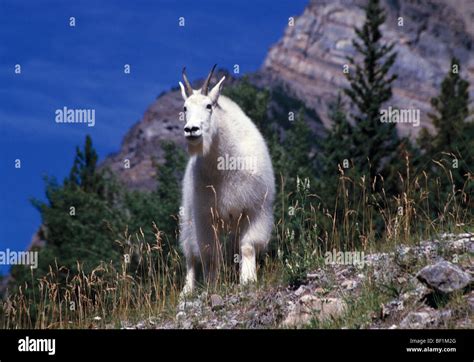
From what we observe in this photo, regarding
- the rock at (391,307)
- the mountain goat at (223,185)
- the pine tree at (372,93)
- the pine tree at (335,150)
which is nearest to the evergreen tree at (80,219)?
the pine tree at (335,150)

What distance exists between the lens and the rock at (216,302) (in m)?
10.3

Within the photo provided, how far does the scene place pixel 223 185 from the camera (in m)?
12.6

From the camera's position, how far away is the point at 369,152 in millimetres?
57656

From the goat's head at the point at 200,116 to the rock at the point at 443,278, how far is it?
4491 mm

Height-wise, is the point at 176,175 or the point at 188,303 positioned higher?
the point at 176,175

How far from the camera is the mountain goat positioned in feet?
40.7

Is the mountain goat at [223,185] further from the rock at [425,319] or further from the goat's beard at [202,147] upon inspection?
the rock at [425,319]

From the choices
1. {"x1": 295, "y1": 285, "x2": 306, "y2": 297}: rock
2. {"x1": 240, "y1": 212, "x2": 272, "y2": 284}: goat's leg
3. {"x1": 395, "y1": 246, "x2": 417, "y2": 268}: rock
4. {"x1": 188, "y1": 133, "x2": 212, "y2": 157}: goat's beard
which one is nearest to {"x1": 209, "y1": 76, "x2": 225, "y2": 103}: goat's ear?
{"x1": 188, "y1": 133, "x2": 212, "y2": 157}: goat's beard

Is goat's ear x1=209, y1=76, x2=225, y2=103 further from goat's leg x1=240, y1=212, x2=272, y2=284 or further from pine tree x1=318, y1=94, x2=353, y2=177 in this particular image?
pine tree x1=318, y1=94, x2=353, y2=177

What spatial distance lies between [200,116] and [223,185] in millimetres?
1082

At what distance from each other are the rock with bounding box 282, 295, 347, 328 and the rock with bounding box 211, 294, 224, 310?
1.22 m
